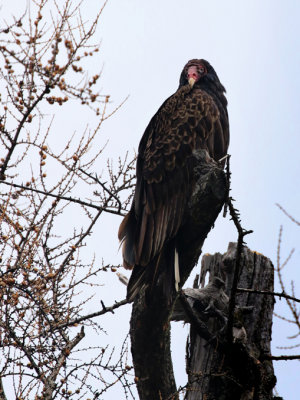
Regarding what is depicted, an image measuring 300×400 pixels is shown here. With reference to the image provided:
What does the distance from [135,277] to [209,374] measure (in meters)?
0.76

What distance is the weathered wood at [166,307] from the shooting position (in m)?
3.59

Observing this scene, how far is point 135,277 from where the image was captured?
12.8ft

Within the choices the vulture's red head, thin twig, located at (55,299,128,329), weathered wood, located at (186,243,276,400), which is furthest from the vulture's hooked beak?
thin twig, located at (55,299,128,329)

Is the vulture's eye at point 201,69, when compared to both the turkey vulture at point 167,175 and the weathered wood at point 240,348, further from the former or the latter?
the weathered wood at point 240,348

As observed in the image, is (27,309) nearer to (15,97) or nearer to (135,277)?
(135,277)

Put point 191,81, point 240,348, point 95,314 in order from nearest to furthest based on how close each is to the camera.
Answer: point 240,348, point 95,314, point 191,81

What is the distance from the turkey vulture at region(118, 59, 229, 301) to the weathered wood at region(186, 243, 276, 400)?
423 mm

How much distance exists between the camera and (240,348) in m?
3.51

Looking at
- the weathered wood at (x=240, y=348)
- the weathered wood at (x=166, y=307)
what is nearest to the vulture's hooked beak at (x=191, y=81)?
the weathered wood at (x=166, y=307)

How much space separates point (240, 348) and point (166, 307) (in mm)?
478

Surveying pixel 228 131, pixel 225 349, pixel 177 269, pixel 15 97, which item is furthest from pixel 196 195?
pixel 15 97

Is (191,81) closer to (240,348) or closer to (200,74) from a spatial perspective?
(200,74)

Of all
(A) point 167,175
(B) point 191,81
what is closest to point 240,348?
(A) point 167,175

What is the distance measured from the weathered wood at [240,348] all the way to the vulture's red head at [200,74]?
159 centimetres
